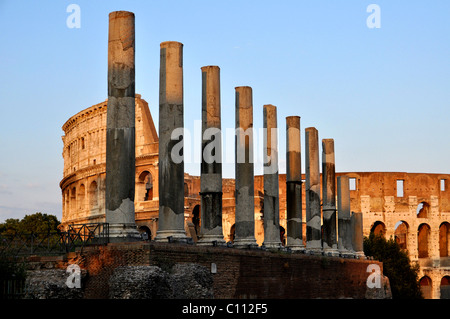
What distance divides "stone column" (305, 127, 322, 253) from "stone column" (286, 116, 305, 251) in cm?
222

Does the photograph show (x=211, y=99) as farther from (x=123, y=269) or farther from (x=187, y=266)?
(x=123, y=269)

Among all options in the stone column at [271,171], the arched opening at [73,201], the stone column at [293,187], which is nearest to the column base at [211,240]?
the stone column at [271,171]

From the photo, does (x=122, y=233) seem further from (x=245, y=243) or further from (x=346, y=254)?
(x=346, y=254)

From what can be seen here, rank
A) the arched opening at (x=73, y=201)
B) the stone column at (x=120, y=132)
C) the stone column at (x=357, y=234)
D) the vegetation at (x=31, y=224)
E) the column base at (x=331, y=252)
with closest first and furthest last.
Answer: the stone column at (x=120, y=132) → the column base at (x=331, y=252) → the stone column at (x=357, y=234) → the arched opening at (x=73, y=201) → the vegetation at (x=31, y=224)

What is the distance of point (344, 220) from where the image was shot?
3684 cm

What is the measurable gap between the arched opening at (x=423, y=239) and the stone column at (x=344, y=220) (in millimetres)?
22839

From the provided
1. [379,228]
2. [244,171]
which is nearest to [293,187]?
[244,171]

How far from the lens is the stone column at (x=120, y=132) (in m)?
16.3

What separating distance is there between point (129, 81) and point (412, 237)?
44.6m

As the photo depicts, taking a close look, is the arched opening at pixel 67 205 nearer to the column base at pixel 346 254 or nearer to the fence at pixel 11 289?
the column base at pixel 346 254

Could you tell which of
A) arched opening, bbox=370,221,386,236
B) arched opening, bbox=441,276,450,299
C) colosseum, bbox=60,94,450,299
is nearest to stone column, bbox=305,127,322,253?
colosseum, bbox=60,94,450,299

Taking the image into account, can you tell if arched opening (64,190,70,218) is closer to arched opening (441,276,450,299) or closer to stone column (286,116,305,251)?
arched opening (441,276,450,299)

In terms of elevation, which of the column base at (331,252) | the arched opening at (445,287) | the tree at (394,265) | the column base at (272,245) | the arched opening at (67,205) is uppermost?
the arched opening at (67,205)

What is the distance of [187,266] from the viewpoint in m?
16.4
